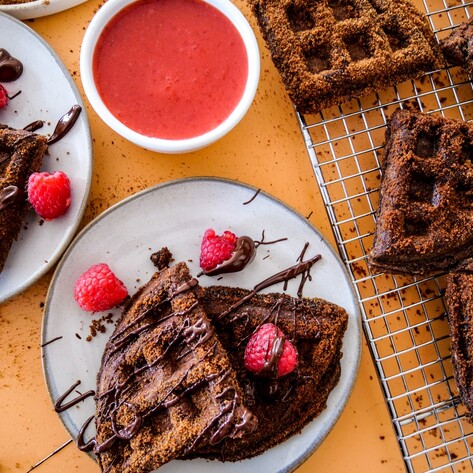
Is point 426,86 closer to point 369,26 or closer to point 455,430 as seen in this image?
point 369,26

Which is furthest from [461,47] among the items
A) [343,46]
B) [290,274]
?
[290,274]

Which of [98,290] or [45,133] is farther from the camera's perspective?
[45,133]

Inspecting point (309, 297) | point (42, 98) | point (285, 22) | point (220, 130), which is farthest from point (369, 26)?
point (42, 98)

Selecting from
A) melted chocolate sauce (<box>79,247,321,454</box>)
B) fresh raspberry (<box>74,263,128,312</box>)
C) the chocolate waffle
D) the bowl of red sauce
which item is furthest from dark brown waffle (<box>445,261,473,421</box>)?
fresh raspberry (<box>74,263,128,312</box>)

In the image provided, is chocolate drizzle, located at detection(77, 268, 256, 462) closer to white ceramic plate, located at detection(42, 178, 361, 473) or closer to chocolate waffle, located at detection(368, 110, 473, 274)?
white ceramic plate, located at detection(42, 178, 361, 473)

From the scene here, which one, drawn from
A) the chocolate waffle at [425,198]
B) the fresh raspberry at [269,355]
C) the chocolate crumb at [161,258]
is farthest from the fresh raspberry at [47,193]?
the chocolate waffle at [425,198]

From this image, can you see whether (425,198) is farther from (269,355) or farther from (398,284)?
(269,355)

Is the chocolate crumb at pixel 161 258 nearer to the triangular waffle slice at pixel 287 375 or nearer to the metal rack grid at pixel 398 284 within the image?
the triangular waffle slice at pixel 287 375
